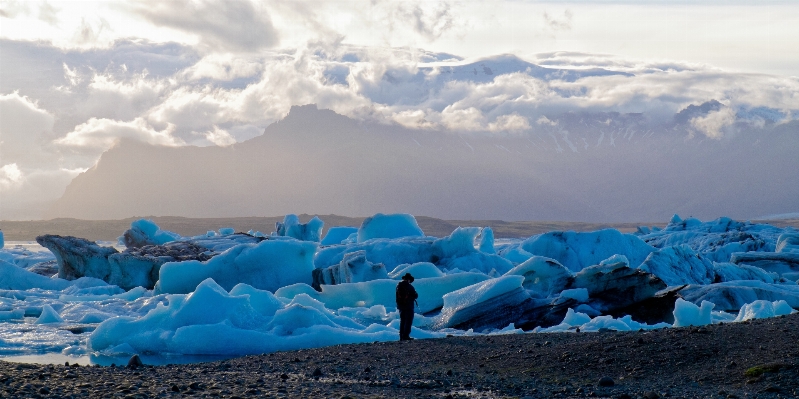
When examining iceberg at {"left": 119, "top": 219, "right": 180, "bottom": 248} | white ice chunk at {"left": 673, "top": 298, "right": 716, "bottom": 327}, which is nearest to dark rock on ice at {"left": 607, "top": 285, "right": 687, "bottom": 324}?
white ice chunk at {"left": 673, "top": 298, "right": 716, "bottom": 327}

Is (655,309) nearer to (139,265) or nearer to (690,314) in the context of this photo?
(690,314)

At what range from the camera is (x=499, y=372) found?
26.7ft

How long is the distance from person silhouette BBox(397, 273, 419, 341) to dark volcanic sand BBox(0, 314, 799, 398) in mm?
921

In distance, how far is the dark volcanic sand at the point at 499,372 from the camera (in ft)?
21.3

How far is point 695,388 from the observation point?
670 centimetres

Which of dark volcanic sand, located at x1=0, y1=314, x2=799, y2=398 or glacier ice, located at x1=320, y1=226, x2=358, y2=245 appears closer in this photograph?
dark volcanic sand, located at x1=0, y1=314, x2=799, y2=398

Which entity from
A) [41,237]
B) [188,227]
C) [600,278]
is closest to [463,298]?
[600,278]

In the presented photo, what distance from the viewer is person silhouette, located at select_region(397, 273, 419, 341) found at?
10.8 meters

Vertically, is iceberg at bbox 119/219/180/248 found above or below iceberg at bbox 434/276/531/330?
above

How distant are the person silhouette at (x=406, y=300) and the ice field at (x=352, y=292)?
126 cm

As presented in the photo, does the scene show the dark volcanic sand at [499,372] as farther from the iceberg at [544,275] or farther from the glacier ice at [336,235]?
the glacier ice at [336,235]

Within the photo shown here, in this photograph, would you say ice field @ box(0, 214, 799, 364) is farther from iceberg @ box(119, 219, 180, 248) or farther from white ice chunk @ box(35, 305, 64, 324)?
iceberg @ box(119, 219, 180, 248)

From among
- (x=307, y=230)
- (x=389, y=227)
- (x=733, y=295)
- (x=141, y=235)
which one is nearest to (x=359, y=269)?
(x=389, y=227)

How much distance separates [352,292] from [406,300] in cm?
716
